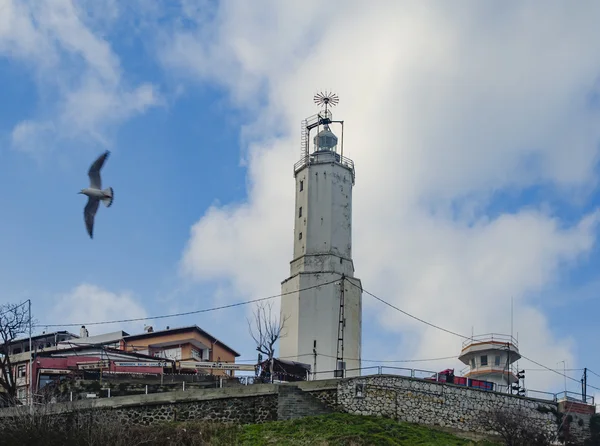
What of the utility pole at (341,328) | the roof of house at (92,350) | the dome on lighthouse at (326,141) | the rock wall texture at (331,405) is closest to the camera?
the rock wall texture at (331,405)

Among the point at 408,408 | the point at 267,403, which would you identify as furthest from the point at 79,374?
the point at 408,408

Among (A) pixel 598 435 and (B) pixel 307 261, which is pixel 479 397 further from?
(B) pixel 307 261

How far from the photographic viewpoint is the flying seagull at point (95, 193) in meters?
43.9

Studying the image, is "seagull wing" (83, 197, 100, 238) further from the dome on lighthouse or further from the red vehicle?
the dome on lighthouse

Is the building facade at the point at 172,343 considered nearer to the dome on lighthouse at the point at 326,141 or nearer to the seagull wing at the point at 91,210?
the dome on lighthouse at the point at 326,141

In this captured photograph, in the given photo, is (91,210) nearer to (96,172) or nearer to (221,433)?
(96,172)

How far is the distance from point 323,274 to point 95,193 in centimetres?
2033

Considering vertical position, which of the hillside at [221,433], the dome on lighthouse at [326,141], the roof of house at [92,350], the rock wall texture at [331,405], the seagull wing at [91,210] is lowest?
the hillside at [221,433]

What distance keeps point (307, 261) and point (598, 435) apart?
18.2 m

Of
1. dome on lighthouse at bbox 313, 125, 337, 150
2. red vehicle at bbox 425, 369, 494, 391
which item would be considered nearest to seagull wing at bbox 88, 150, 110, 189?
red vehicle at bbox 425, 369, 494, 391

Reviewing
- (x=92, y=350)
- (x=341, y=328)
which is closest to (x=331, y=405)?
(x=341, y=328)

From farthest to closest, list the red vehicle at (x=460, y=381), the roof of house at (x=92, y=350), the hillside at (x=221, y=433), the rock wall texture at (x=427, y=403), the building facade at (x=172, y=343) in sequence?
the building facade at (x=172, y=343)
the roof of house at (x=92, y=350)
the red vehicle at (x=460, y=381)
the rock wall texture at (x=427, y=403)
the hillside at (x=221, y=433)

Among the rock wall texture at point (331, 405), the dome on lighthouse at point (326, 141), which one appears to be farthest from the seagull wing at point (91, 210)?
the dome on lighthouse at point (326, 141)

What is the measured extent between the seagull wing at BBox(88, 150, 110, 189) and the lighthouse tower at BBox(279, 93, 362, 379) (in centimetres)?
1760
